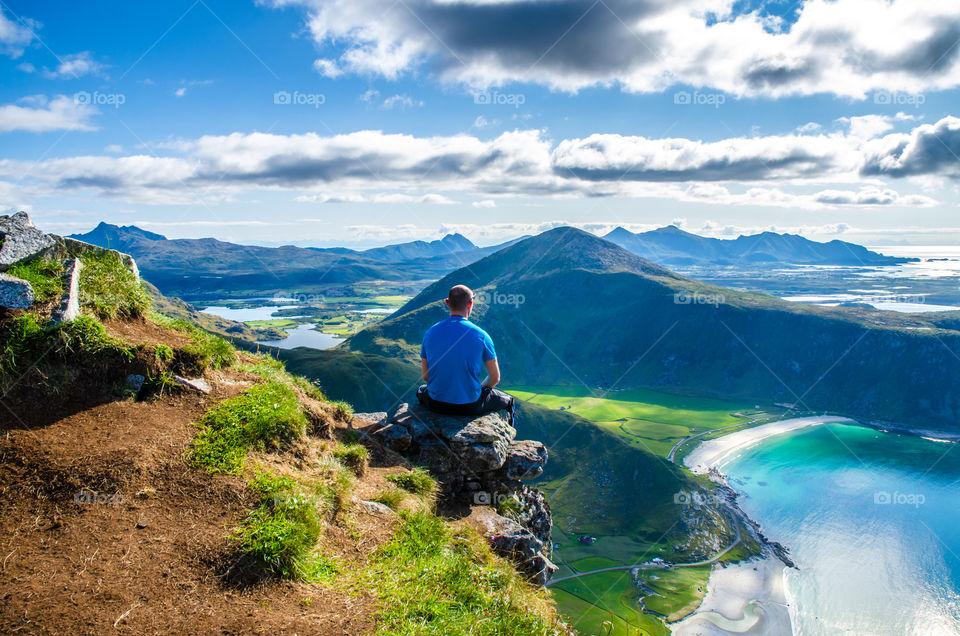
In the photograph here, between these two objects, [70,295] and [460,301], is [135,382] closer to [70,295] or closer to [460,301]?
[70,295]

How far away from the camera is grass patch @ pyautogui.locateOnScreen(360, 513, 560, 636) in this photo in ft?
22.9

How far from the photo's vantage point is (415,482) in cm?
1237

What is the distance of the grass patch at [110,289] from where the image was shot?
11.2 meters

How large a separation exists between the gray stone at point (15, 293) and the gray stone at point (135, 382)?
2536 mm

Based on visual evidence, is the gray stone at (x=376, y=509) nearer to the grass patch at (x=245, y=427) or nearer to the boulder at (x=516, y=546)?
the grass patch at (x=245, y=427)

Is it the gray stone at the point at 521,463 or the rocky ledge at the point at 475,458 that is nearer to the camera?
the rocky ledge at the point at 475,458

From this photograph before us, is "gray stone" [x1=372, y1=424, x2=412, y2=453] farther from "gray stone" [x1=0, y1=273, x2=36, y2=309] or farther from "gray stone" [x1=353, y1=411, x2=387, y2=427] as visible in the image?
"gray stone" [x1=0, y1=273, x2=36, y2=309]

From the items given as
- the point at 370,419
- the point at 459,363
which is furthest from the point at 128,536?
the point at 370,419

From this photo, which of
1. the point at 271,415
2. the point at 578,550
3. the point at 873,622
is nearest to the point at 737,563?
the point at 873,622

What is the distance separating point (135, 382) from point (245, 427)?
8.55ft

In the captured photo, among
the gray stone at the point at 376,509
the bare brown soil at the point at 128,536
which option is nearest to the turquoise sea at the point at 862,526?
the gray stone at the point at 376,509

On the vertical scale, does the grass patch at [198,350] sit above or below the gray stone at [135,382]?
above

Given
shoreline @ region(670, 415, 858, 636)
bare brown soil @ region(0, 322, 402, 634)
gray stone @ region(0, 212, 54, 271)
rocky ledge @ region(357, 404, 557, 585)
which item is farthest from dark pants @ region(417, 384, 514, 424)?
shoreline @ region(670, 415, 858, 636)

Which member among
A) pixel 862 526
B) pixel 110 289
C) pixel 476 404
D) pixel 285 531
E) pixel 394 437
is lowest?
pixel 862 526
